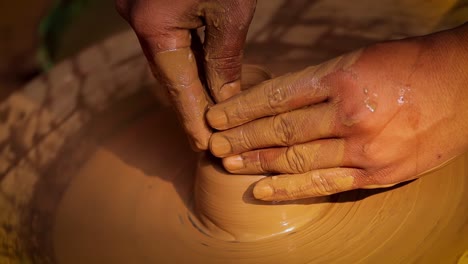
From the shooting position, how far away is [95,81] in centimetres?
232

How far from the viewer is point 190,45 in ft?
4.91

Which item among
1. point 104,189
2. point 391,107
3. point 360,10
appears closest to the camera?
point 391,107

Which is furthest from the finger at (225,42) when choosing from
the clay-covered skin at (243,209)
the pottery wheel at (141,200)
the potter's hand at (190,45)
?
the pottery wheel at (141,200)

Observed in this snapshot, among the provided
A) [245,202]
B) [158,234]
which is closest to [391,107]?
[245,202]

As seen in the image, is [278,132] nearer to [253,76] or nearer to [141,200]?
[253,76]

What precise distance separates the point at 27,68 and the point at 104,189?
5.81 feet

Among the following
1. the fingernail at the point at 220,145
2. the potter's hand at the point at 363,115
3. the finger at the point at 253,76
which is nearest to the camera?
the potter's hand at the point at 363,115

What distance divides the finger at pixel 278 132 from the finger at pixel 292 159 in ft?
0.06

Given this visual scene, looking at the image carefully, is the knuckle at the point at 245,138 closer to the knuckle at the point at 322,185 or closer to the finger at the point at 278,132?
the finger at the point at 278,132

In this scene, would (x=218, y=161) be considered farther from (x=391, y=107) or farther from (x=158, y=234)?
(x=391, y=107)

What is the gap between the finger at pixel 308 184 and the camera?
57.1 inches

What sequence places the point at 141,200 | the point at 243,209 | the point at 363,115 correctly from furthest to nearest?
the point at 141,200, the point at 243,209, the point at 363,115

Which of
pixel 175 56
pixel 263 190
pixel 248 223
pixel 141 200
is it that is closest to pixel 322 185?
pixel 263 190

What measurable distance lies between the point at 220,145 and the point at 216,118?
0.26 feet
